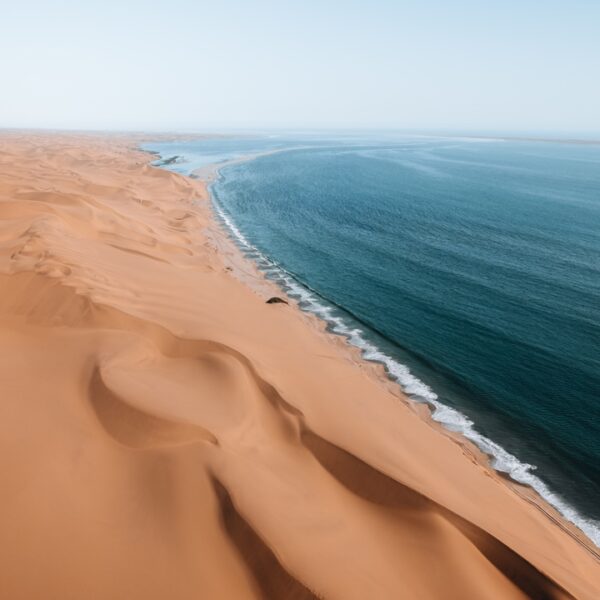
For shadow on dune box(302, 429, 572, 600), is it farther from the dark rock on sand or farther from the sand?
the dark rock on sand

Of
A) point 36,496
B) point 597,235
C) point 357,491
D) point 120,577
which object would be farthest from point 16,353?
point 597,235

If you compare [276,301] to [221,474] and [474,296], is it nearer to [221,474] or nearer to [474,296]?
[474,296]

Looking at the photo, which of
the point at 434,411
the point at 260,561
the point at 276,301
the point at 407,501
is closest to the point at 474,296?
the point at 434,411

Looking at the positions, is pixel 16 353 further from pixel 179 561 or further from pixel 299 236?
pixel 299 236

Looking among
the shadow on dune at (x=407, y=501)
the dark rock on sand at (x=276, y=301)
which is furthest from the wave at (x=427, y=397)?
the shadow on dune at (x=407, y=501)

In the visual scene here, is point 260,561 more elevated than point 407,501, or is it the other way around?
point 260,561

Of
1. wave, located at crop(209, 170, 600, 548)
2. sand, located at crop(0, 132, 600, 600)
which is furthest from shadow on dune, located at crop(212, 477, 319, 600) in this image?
wave, located at crop(209, 170, 600, 548)
